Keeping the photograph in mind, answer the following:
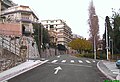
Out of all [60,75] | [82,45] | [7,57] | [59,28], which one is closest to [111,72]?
[60,75]

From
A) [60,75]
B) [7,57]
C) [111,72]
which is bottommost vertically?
[111,72]

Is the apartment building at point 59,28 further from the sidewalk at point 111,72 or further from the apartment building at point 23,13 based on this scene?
the sidewalk at point 111,72

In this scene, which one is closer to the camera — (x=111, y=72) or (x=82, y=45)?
(x=111, y=72)

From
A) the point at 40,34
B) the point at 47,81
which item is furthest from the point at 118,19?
the point at 47,81

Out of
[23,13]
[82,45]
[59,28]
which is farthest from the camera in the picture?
[59,28]

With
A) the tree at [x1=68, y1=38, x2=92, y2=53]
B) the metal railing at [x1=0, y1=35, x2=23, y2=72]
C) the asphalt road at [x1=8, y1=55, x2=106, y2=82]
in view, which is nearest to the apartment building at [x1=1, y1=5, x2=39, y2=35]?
the tree at [x1=68, y1=38, x2=92, y2=53]

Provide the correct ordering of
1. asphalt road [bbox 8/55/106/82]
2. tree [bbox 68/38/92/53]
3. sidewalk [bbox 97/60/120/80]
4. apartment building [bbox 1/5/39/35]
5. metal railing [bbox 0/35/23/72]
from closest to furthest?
asphalt road [bbox 8/55/106/82] → sidewalk [bbox 97/60/120/80] → metal railing [bbox 0/35/23/72] → apartment building [bbox 1/5/39/35] → tree [bbox 68/38/92/53]

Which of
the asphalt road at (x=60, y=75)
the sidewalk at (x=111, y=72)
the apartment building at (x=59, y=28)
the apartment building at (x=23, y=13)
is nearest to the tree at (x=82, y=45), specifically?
the apartment building at (x=23, y=13)

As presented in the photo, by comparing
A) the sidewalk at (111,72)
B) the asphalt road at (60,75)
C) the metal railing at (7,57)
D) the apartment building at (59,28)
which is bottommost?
the sidewalk at (111,72)

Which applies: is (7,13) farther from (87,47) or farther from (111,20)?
(87,47)

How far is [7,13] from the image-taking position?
81.9m

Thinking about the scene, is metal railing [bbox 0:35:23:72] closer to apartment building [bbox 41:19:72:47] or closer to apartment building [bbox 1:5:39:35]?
apartment building [bbox 1:5:39:35]

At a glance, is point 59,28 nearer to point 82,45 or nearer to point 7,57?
point 82,45

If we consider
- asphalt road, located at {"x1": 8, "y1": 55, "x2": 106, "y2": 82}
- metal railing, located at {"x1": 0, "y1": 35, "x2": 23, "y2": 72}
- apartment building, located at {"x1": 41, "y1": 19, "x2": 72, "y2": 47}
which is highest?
apartment building, located at {"x1": 41, "y1": 19, "x2": 72, "y2": 47}
